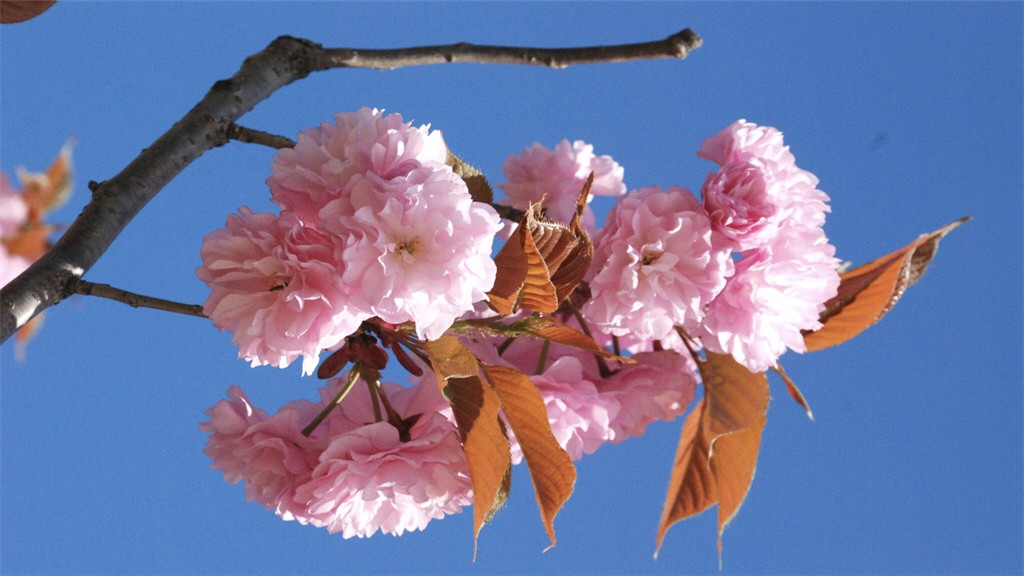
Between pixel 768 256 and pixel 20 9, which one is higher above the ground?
pixel 20 9

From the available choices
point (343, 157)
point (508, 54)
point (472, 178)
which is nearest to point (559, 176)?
point (508, 54)

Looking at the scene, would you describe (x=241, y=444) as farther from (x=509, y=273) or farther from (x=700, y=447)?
(x=700, y=447)

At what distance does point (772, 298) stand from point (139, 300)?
0.52 meters

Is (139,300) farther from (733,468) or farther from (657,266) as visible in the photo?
(733,468)

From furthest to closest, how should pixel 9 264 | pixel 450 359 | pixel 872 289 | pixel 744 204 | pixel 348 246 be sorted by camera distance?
pixel 9 264
pixel 872 289
pixel 744 204
pixel 450 359
pixel 348 246

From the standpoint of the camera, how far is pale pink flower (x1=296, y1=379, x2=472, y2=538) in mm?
Result: 795

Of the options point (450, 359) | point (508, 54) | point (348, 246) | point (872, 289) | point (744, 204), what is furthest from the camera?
point (508, 54)

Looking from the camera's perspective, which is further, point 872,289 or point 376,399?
point 872,289

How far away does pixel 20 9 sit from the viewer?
2.31ft

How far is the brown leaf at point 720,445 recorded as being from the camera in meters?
0.95

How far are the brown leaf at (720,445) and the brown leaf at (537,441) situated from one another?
0.67ft

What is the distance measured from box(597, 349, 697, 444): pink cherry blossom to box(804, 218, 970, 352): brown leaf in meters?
0.14

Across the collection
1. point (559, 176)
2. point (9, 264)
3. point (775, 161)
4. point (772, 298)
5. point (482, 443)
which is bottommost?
point (482, 443)

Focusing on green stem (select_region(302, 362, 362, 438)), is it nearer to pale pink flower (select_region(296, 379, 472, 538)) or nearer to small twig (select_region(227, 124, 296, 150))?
pale pink flower (select_region(296, 379, 472, 538))
